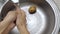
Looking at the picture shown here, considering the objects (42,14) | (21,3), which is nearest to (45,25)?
(42,14)

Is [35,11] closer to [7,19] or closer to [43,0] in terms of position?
[43,0]

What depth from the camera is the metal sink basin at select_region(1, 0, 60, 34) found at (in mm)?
831

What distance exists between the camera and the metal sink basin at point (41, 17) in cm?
83

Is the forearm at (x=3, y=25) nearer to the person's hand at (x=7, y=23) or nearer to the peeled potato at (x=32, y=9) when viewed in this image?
the person's hand at (x=7, y=23)

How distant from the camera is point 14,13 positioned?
0.75m

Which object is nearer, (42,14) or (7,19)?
(7,19)

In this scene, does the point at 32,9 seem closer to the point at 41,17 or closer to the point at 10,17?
the point at 41,17

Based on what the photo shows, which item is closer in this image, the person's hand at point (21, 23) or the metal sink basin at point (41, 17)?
the person's hand at point (21, 23)

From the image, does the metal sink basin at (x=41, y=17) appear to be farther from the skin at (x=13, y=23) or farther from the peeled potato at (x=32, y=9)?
the skin at (x=13, y=23)

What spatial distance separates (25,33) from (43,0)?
26cm

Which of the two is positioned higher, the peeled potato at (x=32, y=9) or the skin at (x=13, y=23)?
the peeled potato at (x=32, y=9)

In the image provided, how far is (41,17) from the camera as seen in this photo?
0.92 m

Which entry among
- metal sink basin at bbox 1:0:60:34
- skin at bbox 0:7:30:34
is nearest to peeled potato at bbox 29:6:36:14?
metal sink basin at bbox 1:0:60:34

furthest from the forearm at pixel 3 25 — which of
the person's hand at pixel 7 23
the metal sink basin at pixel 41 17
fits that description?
the metal sink basin at pixel 41 17
